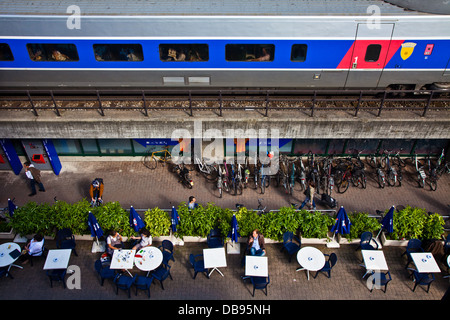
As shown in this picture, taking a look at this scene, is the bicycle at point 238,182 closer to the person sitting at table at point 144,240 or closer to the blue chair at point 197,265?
the blue chair at point 197,265

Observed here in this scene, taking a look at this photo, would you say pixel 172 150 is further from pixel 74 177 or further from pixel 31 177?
pixel 31 177

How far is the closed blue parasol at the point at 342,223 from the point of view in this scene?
1219cm

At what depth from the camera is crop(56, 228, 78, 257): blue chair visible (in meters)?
12.4

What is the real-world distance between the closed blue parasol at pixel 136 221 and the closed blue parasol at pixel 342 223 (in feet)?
20.9

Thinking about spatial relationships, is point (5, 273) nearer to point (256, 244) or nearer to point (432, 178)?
point (256, 244)

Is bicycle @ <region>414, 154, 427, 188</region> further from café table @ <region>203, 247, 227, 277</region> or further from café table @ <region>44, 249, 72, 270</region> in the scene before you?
café table @ <region>44, 249, 72, 270</region>

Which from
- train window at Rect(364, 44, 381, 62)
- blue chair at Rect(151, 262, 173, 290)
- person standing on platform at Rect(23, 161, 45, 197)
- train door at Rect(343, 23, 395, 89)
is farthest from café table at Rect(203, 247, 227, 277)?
train window at Rect(364, 44, 381, 62)

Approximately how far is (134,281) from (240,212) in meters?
4.02

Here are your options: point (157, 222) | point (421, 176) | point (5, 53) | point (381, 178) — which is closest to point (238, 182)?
point (157, 222)

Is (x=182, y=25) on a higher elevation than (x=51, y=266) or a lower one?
higher

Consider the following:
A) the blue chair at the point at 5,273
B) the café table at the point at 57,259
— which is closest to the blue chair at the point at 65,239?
the café table at the point at 57,259

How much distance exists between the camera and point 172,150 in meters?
16.5

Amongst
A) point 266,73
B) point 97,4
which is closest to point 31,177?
point 97,4

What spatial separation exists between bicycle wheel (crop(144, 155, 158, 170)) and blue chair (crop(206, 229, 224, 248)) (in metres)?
5.17
